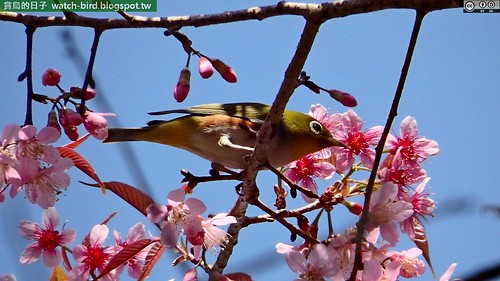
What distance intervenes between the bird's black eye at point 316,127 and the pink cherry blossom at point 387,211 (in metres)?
0.92

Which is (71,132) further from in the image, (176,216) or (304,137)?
(304,137)

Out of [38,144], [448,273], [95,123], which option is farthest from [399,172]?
[38,144]

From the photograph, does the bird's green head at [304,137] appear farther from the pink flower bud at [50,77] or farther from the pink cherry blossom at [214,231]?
the pink flower bud at [50,77]

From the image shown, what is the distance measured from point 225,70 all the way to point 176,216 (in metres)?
0.74

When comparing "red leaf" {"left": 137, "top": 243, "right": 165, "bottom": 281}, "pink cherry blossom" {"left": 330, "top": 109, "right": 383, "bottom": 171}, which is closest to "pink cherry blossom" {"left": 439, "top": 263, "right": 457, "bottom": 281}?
"pink cherry blossom" {"left": 330, "top": 109, "right": 383, "bottom": 171}

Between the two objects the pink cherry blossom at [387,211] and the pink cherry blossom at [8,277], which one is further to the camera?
the pink cherry blossom at [8,277]

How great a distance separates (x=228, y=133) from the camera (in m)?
3.47

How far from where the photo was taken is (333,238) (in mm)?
2480

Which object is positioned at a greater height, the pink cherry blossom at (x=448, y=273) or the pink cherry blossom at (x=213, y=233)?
the pink cherry blossom at (x=213, y=233)

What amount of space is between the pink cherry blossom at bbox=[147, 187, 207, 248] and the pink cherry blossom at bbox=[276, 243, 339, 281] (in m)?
0.43

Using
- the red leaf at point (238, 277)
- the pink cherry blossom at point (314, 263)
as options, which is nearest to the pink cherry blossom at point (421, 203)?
the pink cherry blossom at point (314, 263)

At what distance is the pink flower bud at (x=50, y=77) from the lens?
Result: 2752 millimetres

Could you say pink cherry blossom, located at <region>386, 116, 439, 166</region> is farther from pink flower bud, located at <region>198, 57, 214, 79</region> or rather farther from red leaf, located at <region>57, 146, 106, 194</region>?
red leaf, located at <region>57, 146, 106, 194</region>

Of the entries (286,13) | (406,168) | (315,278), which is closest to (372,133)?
(406,168)
